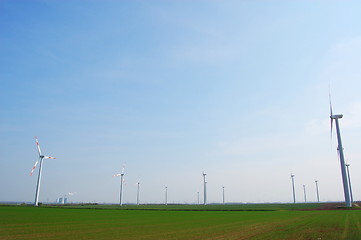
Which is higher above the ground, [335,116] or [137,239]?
[335,116]

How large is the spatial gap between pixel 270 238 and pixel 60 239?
56.0 feet

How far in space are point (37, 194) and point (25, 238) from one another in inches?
4295

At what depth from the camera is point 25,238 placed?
75.2 ft

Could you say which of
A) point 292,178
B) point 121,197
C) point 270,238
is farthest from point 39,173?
point 292,178

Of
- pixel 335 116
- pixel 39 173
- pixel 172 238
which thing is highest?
pixel 335 116

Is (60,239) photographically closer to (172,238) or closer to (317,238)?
(172,238)

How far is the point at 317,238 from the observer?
23.9 m

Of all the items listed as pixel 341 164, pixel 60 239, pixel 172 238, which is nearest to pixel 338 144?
pixel 341 164

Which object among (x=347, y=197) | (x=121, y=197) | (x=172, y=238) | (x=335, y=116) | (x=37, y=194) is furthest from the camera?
(x=121, y=197)

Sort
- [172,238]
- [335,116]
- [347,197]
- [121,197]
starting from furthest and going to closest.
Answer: [121,197]
[335,116]
[347,197]
[172,238]

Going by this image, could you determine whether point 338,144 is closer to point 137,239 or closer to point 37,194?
point 137,239

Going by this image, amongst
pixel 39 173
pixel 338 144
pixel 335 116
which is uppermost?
pixel 335 116

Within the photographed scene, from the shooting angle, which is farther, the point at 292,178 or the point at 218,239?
the point at 292,178

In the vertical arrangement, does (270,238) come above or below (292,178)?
below
